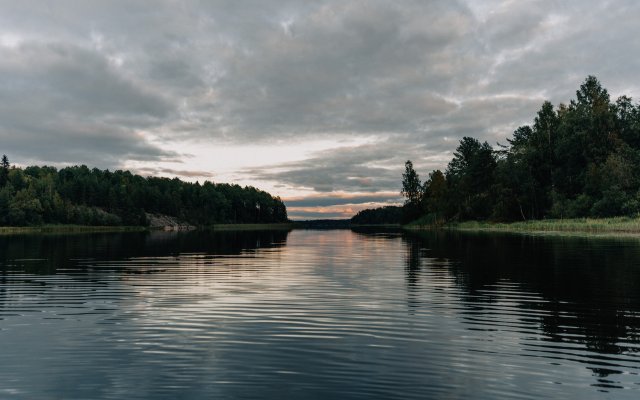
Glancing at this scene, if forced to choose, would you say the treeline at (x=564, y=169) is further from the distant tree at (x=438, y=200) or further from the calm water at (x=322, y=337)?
the calm water at (x=322, y=337)

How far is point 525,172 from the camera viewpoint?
14225 centimetres

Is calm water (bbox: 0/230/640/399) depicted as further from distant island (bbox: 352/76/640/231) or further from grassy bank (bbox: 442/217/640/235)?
Result: distant island (bbox: 352/76/640/231)

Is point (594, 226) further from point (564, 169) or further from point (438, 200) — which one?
point (438, 200)

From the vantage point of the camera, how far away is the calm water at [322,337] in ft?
39.4

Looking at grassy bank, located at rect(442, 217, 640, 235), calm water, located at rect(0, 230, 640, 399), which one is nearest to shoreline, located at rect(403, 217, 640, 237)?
grassy bank, located at rect(442, 217, 640, 235)

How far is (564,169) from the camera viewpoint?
5522 inches

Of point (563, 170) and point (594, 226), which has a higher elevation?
point (563, 170)

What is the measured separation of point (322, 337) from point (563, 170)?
144m

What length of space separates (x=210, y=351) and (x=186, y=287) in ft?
50.0

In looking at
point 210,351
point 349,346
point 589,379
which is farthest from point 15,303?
point 589,379

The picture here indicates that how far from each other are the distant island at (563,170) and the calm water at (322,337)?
94951mm

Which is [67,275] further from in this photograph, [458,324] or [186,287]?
[458,324]

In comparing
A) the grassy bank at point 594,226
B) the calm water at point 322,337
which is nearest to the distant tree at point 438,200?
the grassy bank at point 594,226

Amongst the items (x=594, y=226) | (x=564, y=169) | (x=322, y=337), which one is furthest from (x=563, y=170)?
(x=322, y=337)
